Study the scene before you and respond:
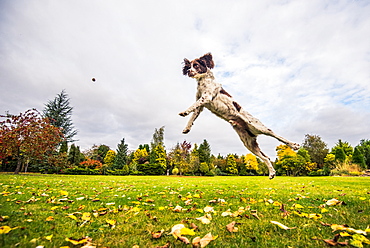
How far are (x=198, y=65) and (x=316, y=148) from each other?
45.4 metres

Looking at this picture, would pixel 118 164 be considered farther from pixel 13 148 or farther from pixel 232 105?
pixel 232 105

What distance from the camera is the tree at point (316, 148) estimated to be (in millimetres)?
37500

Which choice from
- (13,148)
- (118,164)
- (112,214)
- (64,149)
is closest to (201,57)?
(112,214)

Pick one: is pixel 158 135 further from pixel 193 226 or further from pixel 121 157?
pixel 193 226

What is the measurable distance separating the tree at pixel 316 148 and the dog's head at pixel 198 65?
143 ft

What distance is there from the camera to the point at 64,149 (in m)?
27.9

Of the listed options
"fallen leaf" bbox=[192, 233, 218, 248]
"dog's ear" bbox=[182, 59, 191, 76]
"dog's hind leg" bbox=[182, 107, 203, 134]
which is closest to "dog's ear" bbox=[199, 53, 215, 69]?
"dog's ear" bbox=[182, 59, 191, 76]

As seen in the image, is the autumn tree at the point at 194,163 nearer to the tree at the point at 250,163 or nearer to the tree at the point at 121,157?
Answer: the tree at the point at 250,163

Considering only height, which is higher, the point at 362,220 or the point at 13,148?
the point at 13,148

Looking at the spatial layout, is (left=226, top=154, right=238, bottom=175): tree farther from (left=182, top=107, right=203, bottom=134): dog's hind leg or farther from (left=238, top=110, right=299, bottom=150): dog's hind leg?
(left=182, top=107, right=203, bottom=134): dog's hind leg

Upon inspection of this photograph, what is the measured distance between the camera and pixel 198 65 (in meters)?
5.18

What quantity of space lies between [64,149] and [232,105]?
3147 cm

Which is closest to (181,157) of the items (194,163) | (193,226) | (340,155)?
(194,163)

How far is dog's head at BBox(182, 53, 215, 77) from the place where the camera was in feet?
16.6
